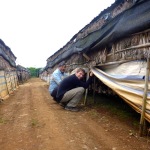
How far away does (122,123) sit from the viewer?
5254mm

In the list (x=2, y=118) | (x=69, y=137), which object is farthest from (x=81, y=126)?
(x=2, y=118)

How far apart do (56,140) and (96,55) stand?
4.13 m

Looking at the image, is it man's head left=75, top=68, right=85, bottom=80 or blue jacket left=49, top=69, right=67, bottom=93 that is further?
blue jacket left=49, top=69, right=67, bottom=93

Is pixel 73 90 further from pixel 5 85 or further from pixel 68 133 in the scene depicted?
pixel 5 85

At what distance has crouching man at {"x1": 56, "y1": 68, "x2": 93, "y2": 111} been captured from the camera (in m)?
6.92

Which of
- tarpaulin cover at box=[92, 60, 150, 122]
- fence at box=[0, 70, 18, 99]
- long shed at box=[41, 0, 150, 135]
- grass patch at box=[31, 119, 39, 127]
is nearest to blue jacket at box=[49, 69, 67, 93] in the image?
long shed at box=[41, 0, 150, 135]

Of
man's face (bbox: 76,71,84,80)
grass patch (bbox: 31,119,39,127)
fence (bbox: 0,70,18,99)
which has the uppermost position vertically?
man's face (bbox: 76,71,84,80)

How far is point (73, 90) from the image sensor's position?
6.95 m

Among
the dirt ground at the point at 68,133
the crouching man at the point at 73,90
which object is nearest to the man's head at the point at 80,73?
the crouching man at the point at 73,90

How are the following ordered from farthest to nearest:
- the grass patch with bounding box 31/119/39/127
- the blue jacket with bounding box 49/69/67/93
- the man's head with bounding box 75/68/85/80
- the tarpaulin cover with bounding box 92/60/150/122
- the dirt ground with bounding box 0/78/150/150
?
the blue jacket with bounding box 49/69/67/93
the man's head with bounding box 75/68/85/80
the grass patch with bounding box 31/119/39/127
the tarpaulin cover with bounding box 92/60/150/122
the dirt ground with bounding box 0/78/150/150

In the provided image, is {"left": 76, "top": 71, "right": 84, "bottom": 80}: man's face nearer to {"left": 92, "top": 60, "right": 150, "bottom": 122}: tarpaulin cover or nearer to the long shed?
the long shed

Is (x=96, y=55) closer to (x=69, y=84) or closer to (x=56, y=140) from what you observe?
(x=69, y=84)

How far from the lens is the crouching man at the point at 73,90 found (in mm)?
6918

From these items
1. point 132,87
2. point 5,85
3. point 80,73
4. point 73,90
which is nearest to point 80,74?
point 80,73
